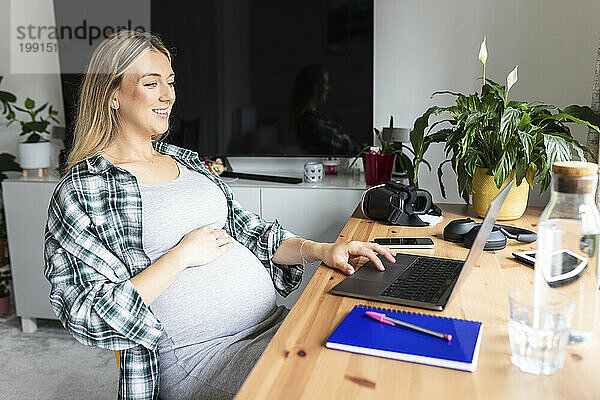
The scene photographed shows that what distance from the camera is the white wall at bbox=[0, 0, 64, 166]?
9.93 feet

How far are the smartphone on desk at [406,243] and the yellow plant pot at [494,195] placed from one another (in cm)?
38

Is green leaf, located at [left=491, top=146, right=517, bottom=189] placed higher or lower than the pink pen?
higher

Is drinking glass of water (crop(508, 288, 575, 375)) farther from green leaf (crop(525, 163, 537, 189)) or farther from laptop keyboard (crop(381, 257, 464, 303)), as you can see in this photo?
green leaf (crop(525, 163, 537, 189))

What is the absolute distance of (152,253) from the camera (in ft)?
4.69

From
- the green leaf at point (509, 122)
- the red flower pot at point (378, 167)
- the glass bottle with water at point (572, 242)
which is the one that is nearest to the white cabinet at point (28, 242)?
the red flower pot at point (378, 167)

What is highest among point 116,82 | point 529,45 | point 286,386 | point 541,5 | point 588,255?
point 541,5

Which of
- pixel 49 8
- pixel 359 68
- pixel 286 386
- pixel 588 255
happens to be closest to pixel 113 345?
pixel 286 386

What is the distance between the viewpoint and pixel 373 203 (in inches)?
76.0

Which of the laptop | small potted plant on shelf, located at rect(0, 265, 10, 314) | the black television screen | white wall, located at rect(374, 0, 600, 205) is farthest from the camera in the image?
small potted plant on shelf, located at rect(0, 265, 10, 314)

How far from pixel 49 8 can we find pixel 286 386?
272cm

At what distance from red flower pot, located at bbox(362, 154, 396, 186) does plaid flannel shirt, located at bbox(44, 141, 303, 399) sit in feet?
3.98

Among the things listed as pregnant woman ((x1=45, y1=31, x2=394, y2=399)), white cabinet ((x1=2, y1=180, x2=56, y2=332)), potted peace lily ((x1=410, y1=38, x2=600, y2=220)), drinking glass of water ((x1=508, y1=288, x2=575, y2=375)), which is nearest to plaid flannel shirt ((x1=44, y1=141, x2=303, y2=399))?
pregnant woman ((x1=45, y1=31, x2=394, y2=399))

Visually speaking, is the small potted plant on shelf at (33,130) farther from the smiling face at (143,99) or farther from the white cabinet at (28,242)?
the smiling face at (143,99)

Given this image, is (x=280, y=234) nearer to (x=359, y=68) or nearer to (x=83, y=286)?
(x=83, y=286)
